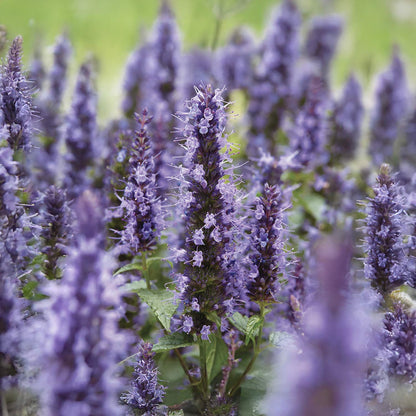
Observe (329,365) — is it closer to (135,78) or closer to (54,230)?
(54,230)

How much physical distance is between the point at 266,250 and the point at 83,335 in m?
→ 1.04

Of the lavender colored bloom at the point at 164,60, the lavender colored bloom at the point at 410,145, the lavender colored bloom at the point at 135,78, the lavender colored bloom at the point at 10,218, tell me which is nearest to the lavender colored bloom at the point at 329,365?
the lavender colored bloom at the point at 10,218

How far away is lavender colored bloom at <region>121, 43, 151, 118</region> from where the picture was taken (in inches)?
250

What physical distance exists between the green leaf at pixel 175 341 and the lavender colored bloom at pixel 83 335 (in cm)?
72

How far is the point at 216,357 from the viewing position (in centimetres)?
288

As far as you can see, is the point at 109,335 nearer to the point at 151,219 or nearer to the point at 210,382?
the point at 151,219

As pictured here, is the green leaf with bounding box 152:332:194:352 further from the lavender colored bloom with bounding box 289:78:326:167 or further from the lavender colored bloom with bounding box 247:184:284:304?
the lavender colored bloom with bounding box 289:78:326:167

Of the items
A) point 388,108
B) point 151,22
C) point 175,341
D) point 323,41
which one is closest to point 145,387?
point 175,341

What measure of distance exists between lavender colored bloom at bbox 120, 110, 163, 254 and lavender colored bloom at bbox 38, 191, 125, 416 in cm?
87

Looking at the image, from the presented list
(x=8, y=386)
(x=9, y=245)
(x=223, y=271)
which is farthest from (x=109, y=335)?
(x=9, y=245)

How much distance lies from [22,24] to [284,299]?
6654 millimetres

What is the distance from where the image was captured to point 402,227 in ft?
8.71

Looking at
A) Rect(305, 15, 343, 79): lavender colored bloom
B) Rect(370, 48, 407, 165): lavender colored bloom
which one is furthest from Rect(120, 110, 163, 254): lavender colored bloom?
Rect(305, 15, 343, 79): lavender colored bloom

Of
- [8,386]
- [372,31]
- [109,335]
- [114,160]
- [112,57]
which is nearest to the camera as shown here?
[109,335]
